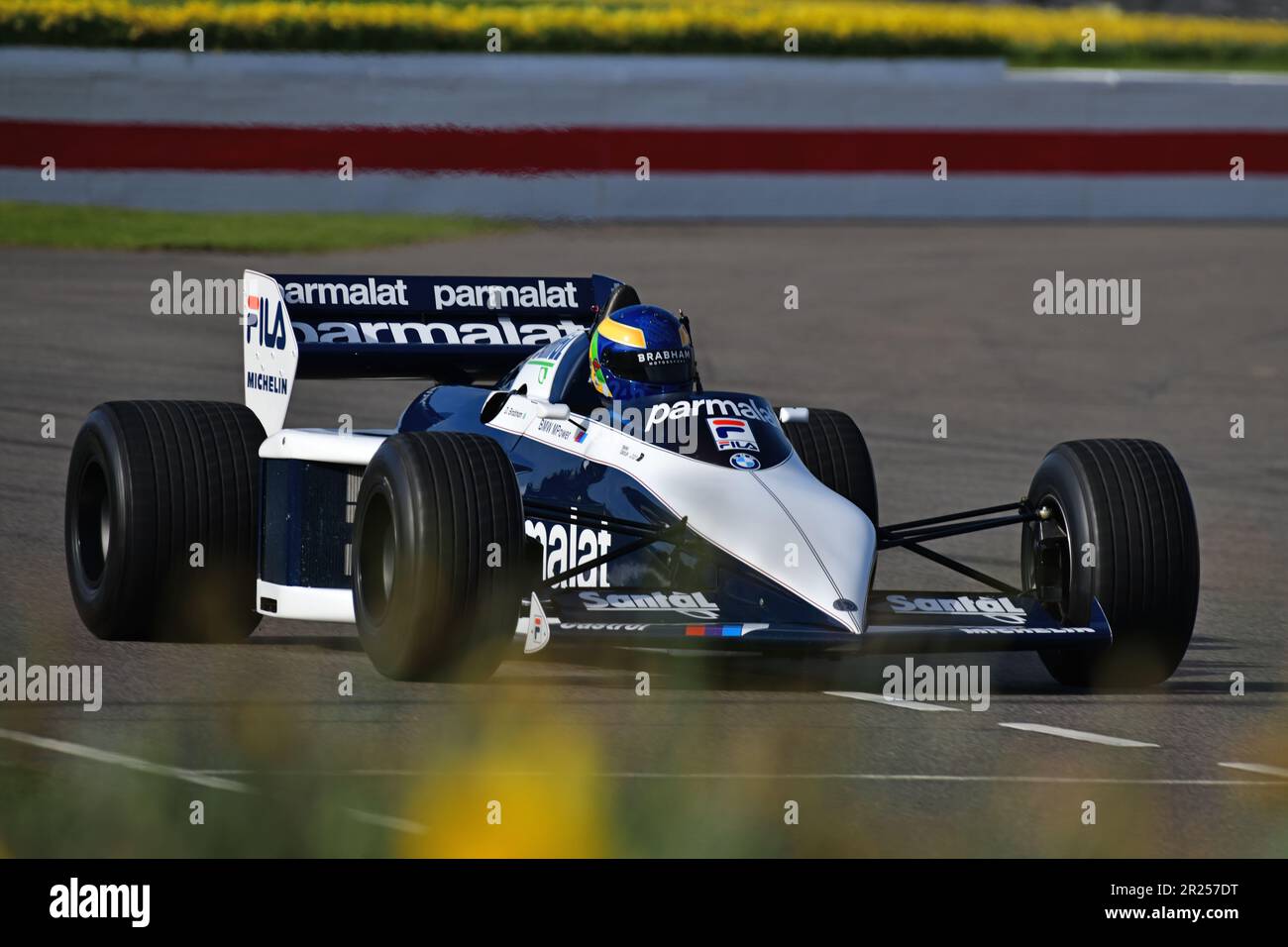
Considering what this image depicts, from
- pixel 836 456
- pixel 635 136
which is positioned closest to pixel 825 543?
pixel 836 456

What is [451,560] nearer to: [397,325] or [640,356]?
[640,356]

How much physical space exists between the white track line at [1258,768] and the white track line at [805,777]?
100 mm

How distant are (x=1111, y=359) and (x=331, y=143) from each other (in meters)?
8.53

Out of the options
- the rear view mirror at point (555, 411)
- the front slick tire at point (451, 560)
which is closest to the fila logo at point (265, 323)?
the rear view mirror at point (555, 411)

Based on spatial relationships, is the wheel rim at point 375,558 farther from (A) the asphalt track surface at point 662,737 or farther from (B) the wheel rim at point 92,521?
(B) the wheel rim at point 92,521

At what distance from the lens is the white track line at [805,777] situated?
6.74 metres

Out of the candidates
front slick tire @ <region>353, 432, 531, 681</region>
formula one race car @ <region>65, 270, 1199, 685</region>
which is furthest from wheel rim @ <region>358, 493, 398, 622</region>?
front slick tire @ <region>353, 432, 531, 681</region>

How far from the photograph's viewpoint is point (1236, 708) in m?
8.05

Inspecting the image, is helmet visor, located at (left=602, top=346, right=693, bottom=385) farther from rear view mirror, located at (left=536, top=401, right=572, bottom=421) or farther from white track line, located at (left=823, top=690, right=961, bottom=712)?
white track line, located at (left=823, top=690, right=961, bottom=712)

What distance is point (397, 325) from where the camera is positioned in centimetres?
991

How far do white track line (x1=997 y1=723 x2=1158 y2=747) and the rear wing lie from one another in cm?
275

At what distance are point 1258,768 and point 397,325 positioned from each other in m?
4.03
